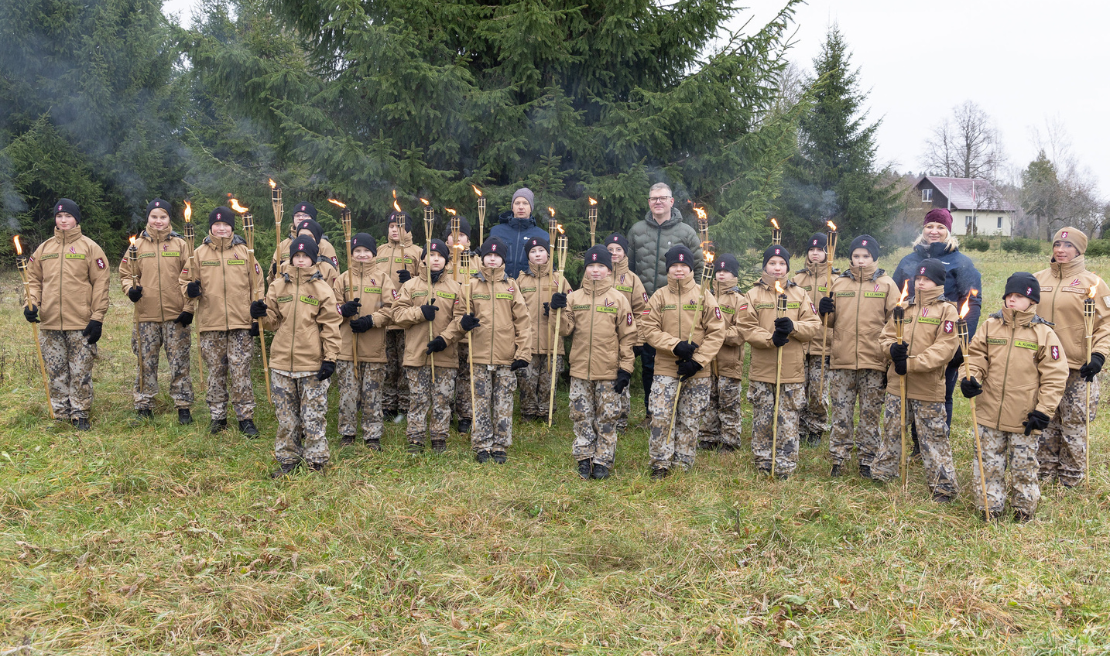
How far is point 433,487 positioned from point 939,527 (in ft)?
14.2

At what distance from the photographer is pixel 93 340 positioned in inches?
325

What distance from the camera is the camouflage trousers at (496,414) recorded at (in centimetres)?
787

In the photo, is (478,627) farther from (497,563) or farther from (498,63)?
(498,63)

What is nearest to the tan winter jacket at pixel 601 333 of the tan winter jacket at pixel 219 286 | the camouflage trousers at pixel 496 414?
the camouflage trousers at pixel 496 414

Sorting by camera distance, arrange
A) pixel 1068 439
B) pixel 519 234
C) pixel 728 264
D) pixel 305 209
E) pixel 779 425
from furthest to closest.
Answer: pixel 305 209 < pixel 519 234 < pixel 728 264 < pixel 779 425 < pixel 1068 439

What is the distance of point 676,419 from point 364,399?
342 cm

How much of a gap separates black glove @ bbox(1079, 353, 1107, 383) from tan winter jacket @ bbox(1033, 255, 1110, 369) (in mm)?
80

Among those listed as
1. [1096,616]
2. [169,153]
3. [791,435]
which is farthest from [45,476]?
[169,153]

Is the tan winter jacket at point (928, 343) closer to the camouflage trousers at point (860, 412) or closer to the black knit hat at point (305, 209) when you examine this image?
the camouflage trousers at point (860, 412)

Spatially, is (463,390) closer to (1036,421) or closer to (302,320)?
(302,320)

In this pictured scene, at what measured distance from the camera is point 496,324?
7.89m

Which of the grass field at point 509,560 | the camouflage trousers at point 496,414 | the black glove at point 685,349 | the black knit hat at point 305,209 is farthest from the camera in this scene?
the black knit hat at point 305,209

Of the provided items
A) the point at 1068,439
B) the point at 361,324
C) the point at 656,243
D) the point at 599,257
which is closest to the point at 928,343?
the point at 1068,439

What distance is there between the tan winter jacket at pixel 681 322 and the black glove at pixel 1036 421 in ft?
8.75
